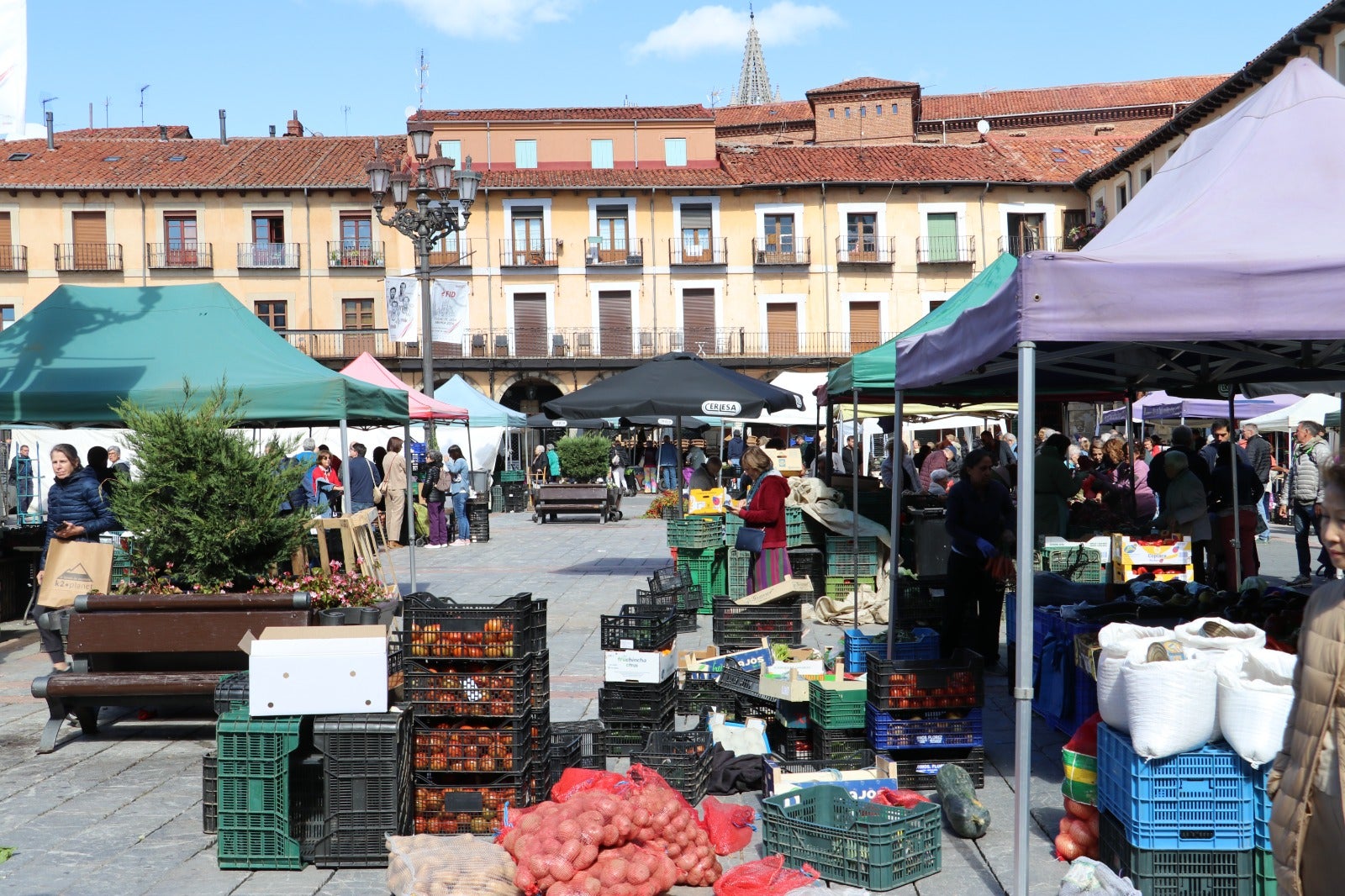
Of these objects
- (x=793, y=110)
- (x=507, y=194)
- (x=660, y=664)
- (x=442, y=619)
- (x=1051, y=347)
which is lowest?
(x=660, y=664)

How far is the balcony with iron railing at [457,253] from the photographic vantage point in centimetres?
4159

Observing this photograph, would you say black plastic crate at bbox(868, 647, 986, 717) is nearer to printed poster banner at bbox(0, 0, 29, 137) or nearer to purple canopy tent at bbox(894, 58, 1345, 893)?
purple canopy tent at bbox(894, 58, 1345, 893)

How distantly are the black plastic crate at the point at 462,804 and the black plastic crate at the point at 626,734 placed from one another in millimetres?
1065

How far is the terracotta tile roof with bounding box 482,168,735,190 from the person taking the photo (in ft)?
137

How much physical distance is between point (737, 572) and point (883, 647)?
5231 mm

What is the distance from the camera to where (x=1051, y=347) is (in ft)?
23.6

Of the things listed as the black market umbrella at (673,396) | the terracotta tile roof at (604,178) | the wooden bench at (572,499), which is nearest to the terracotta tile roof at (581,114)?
the terracotta tile roof at (604,178)

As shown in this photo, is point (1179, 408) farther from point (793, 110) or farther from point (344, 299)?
point (793, 110)

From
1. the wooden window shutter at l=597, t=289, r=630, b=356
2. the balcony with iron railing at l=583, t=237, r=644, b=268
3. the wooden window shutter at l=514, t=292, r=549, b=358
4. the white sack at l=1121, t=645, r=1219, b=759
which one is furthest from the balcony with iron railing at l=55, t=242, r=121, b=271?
the white sack at l=1121, t=645, r=1219, b=759

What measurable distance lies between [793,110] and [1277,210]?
197 feet

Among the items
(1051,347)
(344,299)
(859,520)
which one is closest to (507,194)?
(344,299)

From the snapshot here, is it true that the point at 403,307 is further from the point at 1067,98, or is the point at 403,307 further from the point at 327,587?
the point at 1067,98

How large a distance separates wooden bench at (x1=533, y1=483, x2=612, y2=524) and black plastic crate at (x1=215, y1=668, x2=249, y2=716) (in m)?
19.5

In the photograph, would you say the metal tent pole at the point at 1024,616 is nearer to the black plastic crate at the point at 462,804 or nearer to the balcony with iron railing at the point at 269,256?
the black plastic crate at the point at 462,804
